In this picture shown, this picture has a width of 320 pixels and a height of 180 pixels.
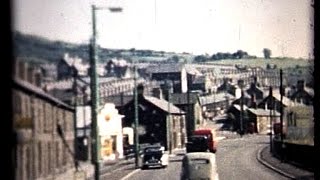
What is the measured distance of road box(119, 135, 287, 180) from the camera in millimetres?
3738

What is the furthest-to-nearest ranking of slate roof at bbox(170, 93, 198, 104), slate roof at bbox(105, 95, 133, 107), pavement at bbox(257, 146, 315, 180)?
1. pavement at bbox(257, 146, 315, 180)
2. slate roof at bbox(170, 93, 198, 104)
3. slate roof at bbox(105, 95, 133, 107)

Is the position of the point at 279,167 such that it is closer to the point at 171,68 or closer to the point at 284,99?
the point at 284,99

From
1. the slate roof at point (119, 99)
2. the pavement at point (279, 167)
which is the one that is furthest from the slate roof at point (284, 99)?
the slate roof at point (119, 99)

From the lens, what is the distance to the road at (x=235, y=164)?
3738 millimetres

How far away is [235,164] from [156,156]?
47 centimetres

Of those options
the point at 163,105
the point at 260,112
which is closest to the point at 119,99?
the point at 163,105

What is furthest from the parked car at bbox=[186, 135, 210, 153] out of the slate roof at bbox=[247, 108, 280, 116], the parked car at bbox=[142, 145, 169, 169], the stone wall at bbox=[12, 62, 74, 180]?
the stone wall at bbox=[12, 62, 74, 180]

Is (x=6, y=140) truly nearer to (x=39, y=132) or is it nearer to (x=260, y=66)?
(x=39, y=132)

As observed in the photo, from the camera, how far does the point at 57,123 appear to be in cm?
350

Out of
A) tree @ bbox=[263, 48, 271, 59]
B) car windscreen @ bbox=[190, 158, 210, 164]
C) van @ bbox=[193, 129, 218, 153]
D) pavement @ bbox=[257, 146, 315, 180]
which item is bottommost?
pavement @ bbox=[257, 146, 315, 180]

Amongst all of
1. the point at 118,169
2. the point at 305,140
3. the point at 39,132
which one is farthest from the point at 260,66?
the point at 39,132

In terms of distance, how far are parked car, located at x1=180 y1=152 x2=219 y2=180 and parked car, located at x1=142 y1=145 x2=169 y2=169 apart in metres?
0.11

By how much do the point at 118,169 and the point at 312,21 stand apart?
1.43 meters

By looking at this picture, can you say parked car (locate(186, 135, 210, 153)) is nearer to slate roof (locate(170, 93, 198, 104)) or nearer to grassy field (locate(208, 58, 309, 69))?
slate roof (locate(170, 93, 198, 104))
